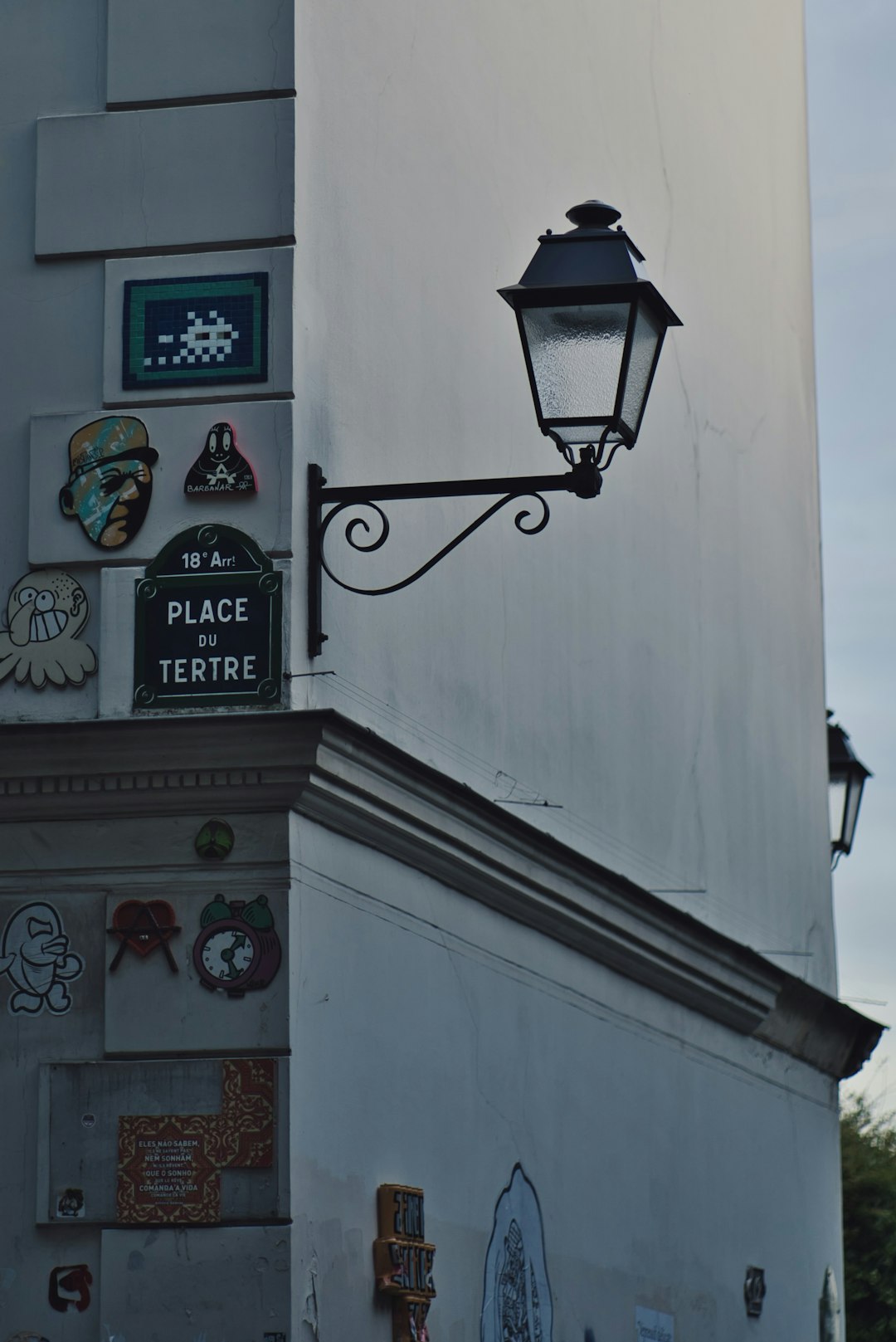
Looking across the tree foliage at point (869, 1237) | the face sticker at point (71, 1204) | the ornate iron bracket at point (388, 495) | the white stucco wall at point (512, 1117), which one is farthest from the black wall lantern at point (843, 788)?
the tree foliage at point (869, 1237)

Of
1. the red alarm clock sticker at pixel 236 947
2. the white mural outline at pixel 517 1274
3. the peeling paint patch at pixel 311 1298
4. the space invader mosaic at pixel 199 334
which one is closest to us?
the peeling paint patch at pixel 311 1298

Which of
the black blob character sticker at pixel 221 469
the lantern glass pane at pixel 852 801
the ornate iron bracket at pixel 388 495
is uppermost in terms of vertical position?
the lantern glass pane at pixel 852 801

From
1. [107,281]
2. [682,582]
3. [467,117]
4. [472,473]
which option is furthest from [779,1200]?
[107,281]

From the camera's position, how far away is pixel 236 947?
A: 717 centimetres

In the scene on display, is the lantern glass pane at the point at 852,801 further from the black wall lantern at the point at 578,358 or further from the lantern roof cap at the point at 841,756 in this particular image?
the black wall lantern at the point at 578,358

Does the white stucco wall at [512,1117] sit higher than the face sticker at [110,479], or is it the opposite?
the face sticker at [110,479]

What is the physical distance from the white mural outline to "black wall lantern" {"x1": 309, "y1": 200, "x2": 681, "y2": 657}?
96.1 inches

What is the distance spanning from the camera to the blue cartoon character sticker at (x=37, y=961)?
727cm

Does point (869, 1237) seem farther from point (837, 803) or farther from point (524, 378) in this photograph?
point (524, 378)

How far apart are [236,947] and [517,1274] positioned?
2.31m

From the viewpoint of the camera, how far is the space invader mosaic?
24.9 ft

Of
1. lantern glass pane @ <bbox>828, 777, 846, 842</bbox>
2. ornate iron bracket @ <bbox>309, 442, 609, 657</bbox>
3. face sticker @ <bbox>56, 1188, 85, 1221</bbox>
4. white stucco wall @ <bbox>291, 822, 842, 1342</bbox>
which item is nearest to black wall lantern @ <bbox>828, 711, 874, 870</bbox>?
lantern glass pane @ <bbox>828, 777, 846, 842</bbox>

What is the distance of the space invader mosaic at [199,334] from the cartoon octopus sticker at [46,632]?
2.18ft

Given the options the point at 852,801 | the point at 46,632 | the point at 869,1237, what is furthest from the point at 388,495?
the point at 869,1237
